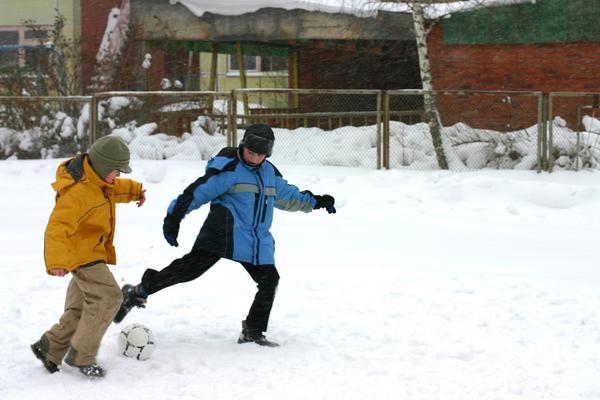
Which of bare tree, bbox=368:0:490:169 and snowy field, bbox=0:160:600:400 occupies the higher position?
bare tree, bbox=368:0:490:169

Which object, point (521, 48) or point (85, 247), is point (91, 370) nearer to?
point (85, 247)

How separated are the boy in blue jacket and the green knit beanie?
2.07ft

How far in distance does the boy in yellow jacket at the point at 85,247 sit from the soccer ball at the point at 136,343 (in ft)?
1.03

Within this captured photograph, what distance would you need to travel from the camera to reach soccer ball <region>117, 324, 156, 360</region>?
18.6 ft

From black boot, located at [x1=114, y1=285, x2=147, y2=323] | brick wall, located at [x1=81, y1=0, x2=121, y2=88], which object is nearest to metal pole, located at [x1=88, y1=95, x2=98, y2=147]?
black boot, located at [x1=114, y1=285, x2=147, y2=323]

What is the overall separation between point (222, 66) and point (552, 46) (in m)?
17.8

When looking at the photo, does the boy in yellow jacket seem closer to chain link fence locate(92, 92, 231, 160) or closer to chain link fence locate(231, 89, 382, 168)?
chain link fence locate(231, 89, 382, 168)

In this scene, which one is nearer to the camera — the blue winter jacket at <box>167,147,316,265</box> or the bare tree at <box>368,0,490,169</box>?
the blue winter jacket at <box>167,147,316,265</box>

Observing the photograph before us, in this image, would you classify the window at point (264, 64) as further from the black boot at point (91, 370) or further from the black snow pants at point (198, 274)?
the black boot at point (91, 370)

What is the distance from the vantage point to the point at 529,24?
687 inches

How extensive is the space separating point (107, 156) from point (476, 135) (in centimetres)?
970

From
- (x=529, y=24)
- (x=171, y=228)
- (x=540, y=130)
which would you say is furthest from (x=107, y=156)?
(x=529, y=24)

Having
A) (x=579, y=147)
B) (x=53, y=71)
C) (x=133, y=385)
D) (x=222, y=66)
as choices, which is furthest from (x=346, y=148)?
(x=222, y=66)

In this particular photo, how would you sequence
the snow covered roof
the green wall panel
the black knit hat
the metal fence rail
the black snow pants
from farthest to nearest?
the snow covered roof < the green wall panel < the metal fence rail < the black snow pants < the black knit hat
